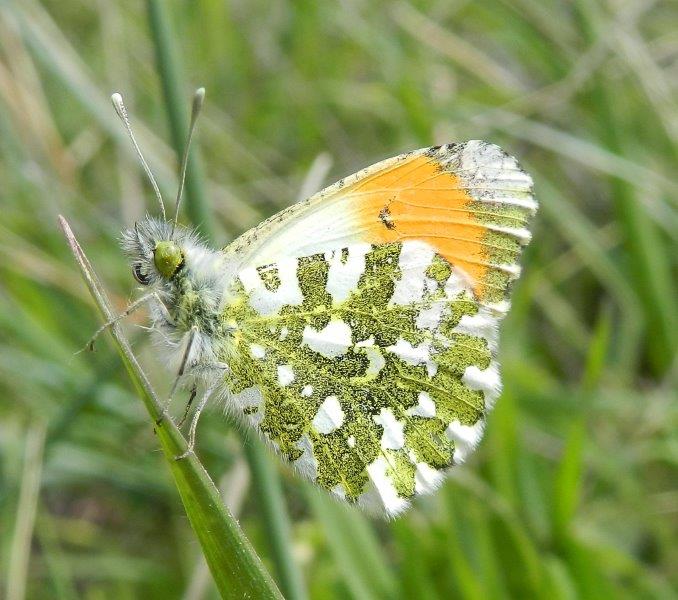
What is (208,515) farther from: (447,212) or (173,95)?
(447,212)

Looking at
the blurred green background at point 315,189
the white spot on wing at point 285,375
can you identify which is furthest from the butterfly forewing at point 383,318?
the blurred green background at point 315,189

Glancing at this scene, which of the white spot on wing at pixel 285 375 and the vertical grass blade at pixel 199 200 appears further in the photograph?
the white spot on wing at pixel 285 375

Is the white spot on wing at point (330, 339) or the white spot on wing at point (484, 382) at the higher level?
the white spot on wing at point (484, 382)

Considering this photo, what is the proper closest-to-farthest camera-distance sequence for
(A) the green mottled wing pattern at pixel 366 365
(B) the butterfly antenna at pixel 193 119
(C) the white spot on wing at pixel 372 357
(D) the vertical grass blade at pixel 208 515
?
(D) the vertical grass blade at pixel 208 515, (B) the butterfly antenna at pixel 193 119, (A) the green mottled wing pattern at pixel 366 365, (C) the white spot on wing at pixel 372 357

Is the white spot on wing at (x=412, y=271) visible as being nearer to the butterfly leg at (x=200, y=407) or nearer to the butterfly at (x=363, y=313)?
the butterfly at (x=363, y=313)

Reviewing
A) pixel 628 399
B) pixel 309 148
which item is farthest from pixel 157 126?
pixel 628 399

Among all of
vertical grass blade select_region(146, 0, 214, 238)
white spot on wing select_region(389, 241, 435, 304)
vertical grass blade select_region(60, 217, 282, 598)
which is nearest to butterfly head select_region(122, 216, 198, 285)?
vertical grass blade select_region(146, 0, 214, 238)

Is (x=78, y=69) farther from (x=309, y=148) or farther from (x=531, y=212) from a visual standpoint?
(x=531, y=212)
